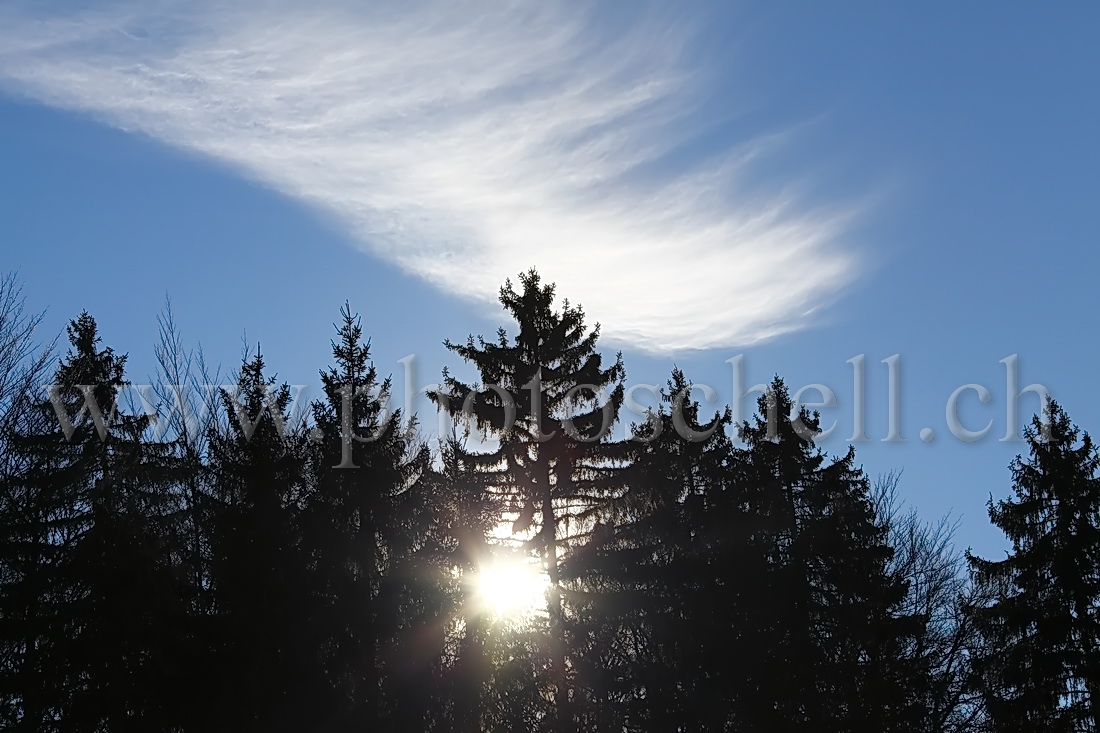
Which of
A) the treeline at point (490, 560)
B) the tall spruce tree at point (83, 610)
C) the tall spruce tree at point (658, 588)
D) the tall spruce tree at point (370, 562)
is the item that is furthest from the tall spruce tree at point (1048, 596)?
the tall spruce tree at point (83, 610)

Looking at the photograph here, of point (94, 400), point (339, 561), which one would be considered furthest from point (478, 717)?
point (94, 400)

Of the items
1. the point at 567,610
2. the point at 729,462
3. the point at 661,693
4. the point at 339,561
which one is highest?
the point at 729,462

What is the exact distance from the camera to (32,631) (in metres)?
15.7

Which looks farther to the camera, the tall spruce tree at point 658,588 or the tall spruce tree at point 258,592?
the tall spruce tree at point 658,588

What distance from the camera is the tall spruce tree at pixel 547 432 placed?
72.3 feet

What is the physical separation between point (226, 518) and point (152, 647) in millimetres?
2210

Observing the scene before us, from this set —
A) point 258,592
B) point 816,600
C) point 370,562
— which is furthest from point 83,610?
point 816,600

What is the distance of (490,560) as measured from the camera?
62.1 ft

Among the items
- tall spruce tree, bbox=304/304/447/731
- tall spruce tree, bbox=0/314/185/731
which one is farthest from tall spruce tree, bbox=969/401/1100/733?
tall spruce tree, bbox=0/314/185/731

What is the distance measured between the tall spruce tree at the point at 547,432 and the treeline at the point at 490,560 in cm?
6

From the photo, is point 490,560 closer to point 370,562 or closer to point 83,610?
point 370,562

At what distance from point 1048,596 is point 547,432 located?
40.2 feet

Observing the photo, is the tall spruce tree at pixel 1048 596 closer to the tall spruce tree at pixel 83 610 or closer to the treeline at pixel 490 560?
the treeline at pixel 490 560

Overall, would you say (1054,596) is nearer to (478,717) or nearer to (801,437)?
(801,437)
